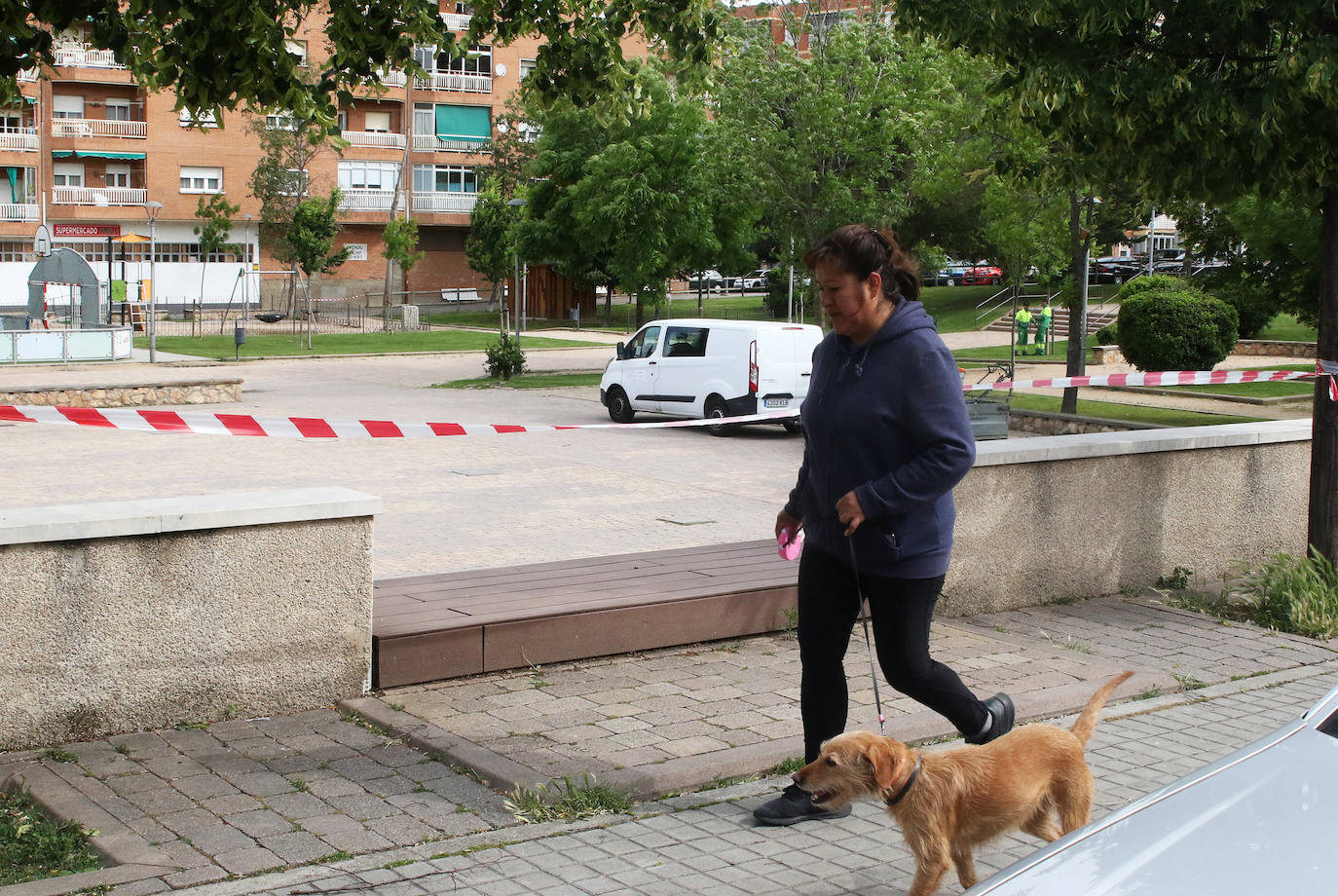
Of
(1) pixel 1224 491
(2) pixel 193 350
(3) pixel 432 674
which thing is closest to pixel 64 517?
(3) pixel 432 674

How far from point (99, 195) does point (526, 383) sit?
3989cm

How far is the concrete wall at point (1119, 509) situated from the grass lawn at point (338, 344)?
30.8 meters

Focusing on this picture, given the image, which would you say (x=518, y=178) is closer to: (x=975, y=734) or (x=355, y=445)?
(x=355, y=445)

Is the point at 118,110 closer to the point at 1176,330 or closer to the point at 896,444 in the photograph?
the point at 1176,330

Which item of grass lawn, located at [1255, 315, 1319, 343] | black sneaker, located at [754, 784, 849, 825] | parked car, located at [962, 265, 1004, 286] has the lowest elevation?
black sneaker, located at [754, 784, 849, 825]

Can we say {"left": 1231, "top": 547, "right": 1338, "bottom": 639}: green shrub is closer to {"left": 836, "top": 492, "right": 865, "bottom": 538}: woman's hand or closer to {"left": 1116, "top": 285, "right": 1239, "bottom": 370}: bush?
{"left": 836, "top": 492, "right": 865, "bottom": 538}: woman's hand

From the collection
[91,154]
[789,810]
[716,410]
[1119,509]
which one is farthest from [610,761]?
[91,154]

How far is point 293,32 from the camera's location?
7.22 metres

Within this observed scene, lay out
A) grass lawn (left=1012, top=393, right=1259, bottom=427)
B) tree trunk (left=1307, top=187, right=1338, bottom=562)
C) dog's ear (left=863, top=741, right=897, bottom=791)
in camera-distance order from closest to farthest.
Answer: dog's ear (left=863, top=741, right=897, bottom=791) < tree trunk (left=1307, top=187, right=1338, bottom=562) < grass lawn (left=1012, top=393, right=1259, bottom=427)

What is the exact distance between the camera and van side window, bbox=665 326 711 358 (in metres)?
21.8

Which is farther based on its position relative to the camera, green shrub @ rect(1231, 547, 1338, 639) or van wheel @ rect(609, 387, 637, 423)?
van wheel @ rect(609, 387, 637, 423)

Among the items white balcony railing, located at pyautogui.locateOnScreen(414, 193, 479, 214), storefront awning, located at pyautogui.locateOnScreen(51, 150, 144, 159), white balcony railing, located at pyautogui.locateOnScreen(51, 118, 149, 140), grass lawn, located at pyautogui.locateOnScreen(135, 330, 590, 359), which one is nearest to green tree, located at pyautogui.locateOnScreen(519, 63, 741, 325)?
grass lawn, located at pyautogui.locateOnScreen(135, 330, 590, 359)

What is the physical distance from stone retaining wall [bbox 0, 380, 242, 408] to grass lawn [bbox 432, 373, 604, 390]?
4.71 metres

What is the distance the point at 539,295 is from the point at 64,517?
55811mm
